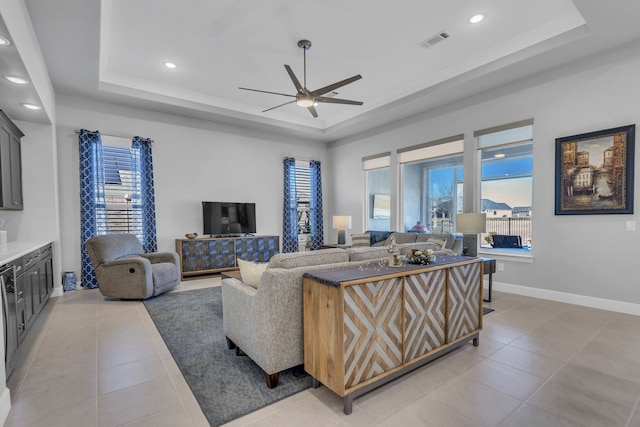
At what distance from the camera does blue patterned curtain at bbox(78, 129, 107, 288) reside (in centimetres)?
497

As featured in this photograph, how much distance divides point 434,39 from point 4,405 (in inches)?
205

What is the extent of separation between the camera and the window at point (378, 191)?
22.2ft

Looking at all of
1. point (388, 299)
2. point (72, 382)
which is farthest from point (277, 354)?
point (72, 382)

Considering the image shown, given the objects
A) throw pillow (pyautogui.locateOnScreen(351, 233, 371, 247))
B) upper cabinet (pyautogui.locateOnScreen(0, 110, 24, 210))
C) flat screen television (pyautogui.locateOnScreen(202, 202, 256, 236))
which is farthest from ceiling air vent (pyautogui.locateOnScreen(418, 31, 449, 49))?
upper cabinet (pyautogui.locateOnScreen(0, 110, 24, 210))

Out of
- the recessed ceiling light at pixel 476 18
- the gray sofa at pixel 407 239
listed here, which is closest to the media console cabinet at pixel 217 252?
the gray sofa at pixel 407 239

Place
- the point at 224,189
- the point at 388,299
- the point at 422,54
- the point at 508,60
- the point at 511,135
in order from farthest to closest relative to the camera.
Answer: the point at 224,189
the point at 511,135
the point at 422,54
the point at 508,60
the point at 388,299

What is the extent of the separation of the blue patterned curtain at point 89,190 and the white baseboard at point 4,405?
A: 358 cm

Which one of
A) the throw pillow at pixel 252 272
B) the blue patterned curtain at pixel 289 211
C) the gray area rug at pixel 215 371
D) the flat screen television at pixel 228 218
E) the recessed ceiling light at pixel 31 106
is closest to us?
the gray area rug at pixel 215 371

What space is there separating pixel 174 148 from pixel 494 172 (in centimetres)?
578

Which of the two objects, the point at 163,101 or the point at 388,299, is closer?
the point at 388,299

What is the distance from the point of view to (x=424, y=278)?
2.36 m

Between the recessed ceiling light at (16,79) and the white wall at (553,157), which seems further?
the white wall at (553,157)

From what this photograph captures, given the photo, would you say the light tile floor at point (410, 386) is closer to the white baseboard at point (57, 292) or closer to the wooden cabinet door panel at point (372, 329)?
the wooden cabinet door panel at point (372, 329)

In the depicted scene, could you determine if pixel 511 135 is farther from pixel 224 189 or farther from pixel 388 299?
pixel 224 189
